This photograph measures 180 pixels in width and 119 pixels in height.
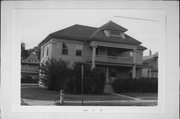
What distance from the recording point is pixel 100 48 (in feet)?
15.2

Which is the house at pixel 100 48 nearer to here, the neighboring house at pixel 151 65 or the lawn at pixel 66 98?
the neighboring house at pixel 151 65

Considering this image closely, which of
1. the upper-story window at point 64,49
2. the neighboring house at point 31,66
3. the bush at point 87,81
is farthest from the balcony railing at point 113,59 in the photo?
the neighboring house at point 31,66

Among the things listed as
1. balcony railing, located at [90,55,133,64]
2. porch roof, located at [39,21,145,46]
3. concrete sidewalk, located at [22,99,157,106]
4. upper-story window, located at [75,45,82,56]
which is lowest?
concrete sidewalk, located at [22,99,157,106]

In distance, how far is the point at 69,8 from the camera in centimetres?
Answer: 447

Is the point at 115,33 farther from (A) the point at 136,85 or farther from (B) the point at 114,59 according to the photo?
(A) the point at 136,85

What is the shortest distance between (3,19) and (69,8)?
1.36 m

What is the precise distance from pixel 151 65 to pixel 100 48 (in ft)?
3.76

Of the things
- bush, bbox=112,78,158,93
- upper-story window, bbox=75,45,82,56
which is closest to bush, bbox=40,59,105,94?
upper-story window, bbox=75,45,82,56

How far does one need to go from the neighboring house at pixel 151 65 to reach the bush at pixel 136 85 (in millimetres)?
117

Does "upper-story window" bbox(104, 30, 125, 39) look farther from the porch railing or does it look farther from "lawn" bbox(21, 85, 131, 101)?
"lawn" bbox(21, 85, 131, 101)

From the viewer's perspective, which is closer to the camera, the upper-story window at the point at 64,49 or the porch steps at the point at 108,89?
the upper-story window at the point at 64,49

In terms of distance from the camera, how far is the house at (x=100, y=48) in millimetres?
4559

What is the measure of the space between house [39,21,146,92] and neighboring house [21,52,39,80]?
0.14 metres

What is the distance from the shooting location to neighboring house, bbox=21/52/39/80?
4.51m
